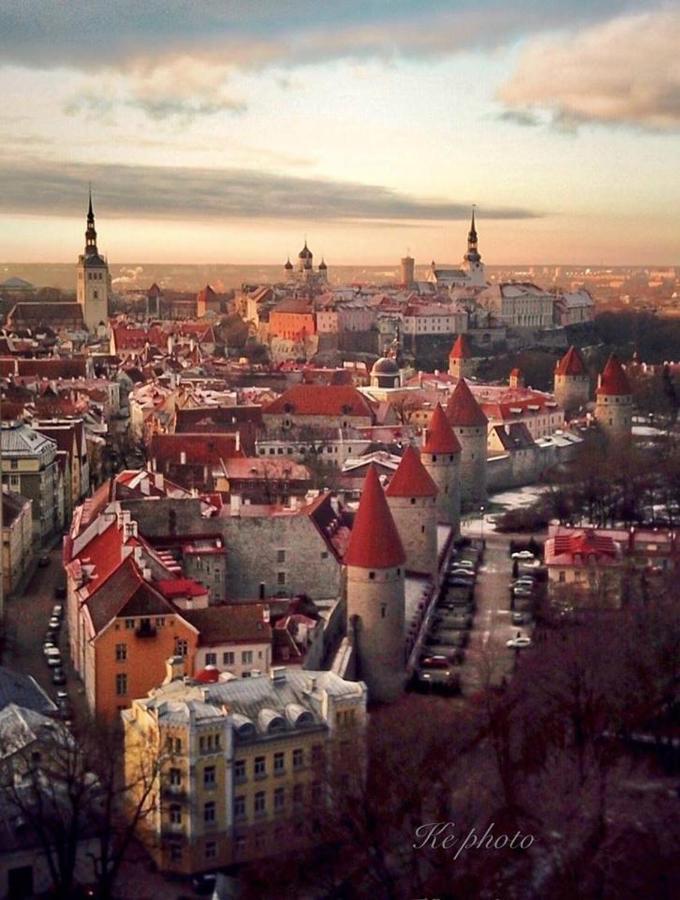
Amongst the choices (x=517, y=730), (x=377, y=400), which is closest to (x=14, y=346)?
(x=377, y=400)

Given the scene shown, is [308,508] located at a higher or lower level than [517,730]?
higher

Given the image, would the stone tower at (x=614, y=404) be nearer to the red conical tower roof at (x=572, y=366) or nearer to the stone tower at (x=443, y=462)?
the red conical tower roof at (x=572, y=366)

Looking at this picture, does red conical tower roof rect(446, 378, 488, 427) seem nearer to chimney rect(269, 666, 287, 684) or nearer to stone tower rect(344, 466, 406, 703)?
stone tower rect(344, 466, 406, 703)

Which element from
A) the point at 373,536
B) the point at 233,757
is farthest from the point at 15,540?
the point at 233,757

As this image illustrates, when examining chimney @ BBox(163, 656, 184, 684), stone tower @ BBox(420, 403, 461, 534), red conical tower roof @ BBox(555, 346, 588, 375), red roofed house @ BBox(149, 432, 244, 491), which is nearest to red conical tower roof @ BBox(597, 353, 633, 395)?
red conical tower roof @ BBox(555, 346, 588, 375)

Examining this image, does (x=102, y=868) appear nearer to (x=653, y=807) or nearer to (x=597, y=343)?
(x=653, y=807)

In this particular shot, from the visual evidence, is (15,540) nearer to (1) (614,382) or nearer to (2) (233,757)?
(2) (233,757)
